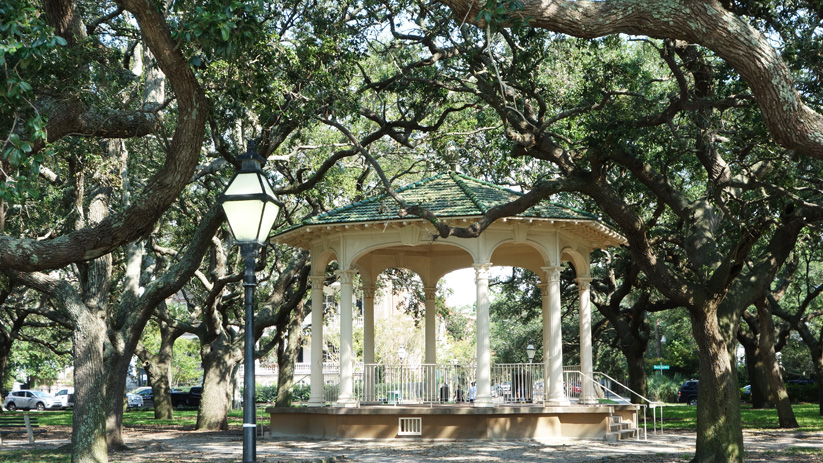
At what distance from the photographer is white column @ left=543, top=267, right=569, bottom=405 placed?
19.9 meters

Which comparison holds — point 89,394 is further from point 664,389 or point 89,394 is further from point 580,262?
point 664,389

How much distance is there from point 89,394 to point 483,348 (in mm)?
8797

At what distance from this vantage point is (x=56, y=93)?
1123cm

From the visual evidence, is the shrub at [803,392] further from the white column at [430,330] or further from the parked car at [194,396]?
the parked car at [194,396]

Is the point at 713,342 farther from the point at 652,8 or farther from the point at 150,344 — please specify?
the point at 150,344

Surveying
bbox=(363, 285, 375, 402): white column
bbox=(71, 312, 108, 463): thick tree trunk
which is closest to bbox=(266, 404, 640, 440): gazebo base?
bbox=(363, 285, 375, 402): white column

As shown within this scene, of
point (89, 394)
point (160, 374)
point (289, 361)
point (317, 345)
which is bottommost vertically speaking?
point (160, 374)

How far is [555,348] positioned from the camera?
20.1 meters

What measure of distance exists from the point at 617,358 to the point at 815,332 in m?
11.6

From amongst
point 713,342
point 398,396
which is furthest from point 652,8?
point 398,396

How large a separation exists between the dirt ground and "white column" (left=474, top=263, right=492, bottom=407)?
1.11 m

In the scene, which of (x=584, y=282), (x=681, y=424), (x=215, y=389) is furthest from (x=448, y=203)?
(x=681, y=424)

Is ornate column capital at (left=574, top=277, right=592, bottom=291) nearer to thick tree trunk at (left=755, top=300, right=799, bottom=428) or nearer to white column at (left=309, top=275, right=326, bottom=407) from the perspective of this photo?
thick tree trunk at (left=755, top=300, right=799, bottom=428)

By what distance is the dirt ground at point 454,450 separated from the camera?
15.6 m
